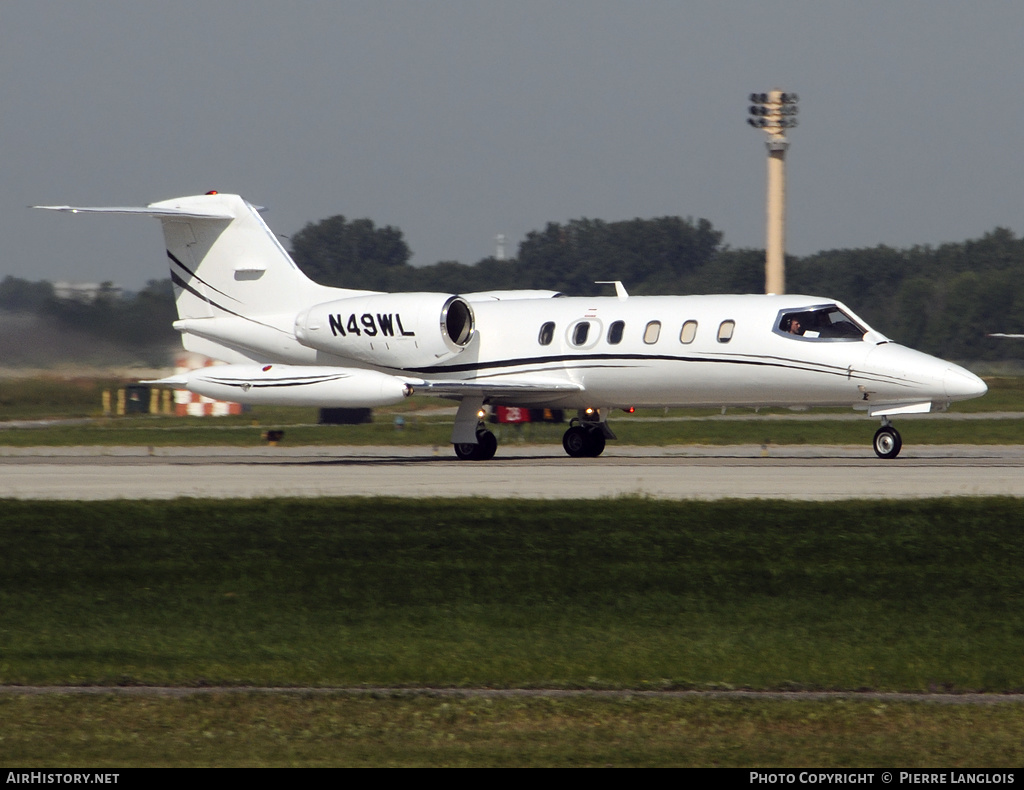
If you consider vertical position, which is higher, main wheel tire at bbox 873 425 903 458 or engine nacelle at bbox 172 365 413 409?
engine nacelle at bbox 172 365 413 409

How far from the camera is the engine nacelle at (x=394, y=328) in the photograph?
27.6 m

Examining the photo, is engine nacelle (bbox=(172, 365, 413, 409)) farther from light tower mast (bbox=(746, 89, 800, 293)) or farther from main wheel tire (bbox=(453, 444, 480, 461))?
light tower mast (bbox=(746, 89, 800, 293))

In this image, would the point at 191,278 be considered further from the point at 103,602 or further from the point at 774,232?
the point at 774,232

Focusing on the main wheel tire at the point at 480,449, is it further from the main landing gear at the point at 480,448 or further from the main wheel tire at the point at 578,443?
the main wheel tire at the point at 578,443

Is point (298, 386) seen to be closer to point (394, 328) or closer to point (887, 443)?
point (394, 328)

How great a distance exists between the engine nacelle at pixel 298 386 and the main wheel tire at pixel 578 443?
15.0 feet

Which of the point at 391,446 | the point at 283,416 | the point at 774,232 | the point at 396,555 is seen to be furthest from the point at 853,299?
the point at 396,555

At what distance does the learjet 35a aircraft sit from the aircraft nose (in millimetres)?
24

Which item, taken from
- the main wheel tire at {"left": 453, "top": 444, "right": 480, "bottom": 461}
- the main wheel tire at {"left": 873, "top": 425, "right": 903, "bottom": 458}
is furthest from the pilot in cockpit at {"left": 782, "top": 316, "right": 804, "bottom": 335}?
the main wheel tire at {"left": 453, "top": 444, "right": 480, "bottom": 461}

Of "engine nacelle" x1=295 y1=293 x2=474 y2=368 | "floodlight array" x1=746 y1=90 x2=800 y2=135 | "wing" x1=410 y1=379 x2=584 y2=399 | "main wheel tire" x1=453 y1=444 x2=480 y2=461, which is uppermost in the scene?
"floodlight array" x1=746 y1=90 x2=800 y2=135

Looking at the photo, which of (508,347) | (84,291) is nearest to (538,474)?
(508,347)

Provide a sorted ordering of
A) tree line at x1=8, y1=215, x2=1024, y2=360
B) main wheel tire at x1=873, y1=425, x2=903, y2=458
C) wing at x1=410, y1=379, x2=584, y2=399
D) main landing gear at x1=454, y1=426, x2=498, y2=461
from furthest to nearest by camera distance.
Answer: tree line at x1=8, y1=215, x2=1024, y2=360, main landing gear at x1=454, y1=426, x2=498, y2=461, wing at x1=410, y1=379, x2=584, y2=399, main wheel tire at x1=873, y1=425, x2=903, y2=458

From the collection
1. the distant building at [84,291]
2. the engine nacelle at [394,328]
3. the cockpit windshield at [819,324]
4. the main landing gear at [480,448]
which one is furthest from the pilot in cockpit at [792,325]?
the distant building at [84,291]

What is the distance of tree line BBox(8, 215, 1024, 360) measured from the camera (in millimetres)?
83500
